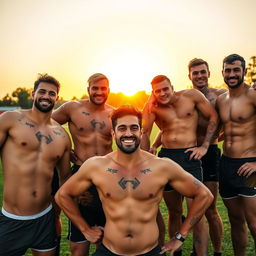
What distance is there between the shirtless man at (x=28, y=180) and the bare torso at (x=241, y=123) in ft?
8.17

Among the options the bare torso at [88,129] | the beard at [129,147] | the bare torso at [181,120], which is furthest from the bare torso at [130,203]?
the bare torso at [181,120]

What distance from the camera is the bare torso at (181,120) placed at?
4.73 m

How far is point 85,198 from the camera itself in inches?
167

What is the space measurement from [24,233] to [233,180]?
2908 mm

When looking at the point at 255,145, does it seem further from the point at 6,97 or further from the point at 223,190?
the point at 6,97

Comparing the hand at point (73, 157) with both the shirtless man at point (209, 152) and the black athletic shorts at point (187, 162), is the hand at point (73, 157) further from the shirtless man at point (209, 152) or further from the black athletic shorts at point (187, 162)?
the shirtless man at point (209, 152)

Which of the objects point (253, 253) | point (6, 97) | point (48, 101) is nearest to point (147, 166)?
point (48, 101)

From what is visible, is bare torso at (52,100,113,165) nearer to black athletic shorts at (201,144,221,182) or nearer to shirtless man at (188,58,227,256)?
shirtless man at (188,58,227,256)

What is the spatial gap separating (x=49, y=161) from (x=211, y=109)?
8.21 feet

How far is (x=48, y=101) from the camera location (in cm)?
383

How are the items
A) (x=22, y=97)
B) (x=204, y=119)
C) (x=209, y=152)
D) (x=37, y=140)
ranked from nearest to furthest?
(x=37, y=140), (x=204, y=119), (x=209, y=152), (x=22, y=97)

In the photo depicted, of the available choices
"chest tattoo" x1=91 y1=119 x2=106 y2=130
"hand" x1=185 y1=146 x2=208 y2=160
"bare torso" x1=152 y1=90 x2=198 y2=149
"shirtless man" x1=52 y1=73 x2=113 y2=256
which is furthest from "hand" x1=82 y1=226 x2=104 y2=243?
"bare torso" x1=152 y1=90 x2=198 y2=149

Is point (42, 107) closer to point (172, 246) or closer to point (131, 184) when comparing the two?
point (131, 184)

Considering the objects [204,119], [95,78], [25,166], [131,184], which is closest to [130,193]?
[131,184]
